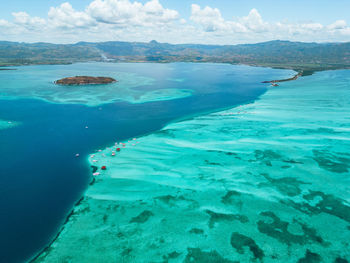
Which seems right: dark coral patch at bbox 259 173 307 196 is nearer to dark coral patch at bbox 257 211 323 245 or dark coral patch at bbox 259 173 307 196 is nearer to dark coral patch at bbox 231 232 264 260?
dark coral patch at bbox 257 211 323 245

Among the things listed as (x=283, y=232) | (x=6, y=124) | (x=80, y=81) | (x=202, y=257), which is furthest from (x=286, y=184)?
(x=80, y=81)

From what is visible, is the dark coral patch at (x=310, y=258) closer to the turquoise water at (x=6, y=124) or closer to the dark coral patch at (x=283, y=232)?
the dark coral patch at (x=283, y=232)

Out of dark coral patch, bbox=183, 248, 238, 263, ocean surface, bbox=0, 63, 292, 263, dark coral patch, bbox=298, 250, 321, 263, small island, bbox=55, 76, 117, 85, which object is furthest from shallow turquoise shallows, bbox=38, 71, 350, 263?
small island, bbox=55, 76, 117, 85

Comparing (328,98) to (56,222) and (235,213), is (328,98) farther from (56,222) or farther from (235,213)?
(56,222)

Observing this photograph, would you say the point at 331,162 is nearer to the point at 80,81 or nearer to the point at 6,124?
the point at 6,124

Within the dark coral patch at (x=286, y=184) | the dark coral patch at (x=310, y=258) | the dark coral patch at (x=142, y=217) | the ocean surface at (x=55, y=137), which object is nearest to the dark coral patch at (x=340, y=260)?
the dark coral patch at (x=310, y=258)
